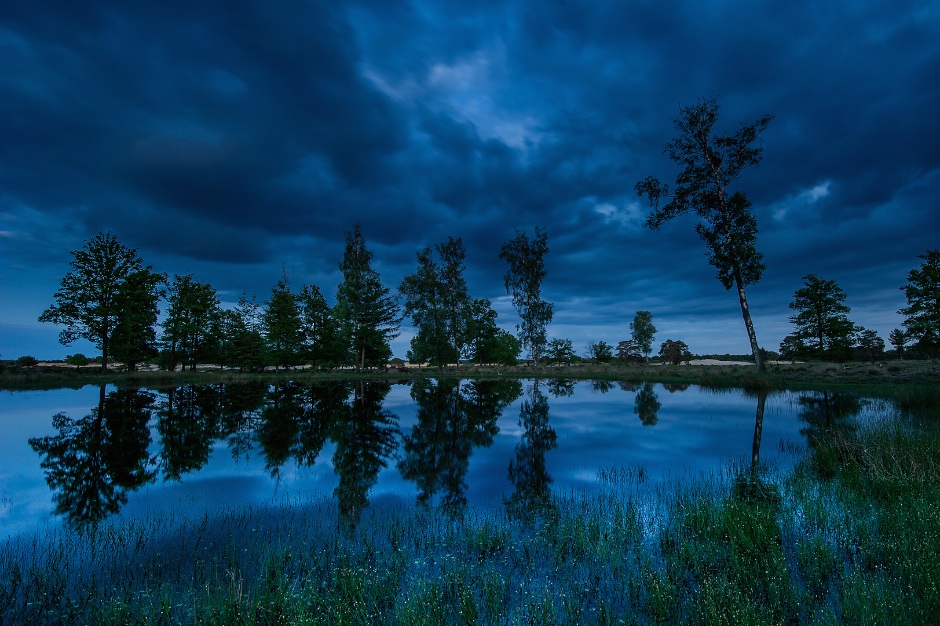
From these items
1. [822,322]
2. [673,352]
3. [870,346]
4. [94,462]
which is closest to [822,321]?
[822,322]

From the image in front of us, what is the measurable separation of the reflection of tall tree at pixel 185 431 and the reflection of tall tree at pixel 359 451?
456cm

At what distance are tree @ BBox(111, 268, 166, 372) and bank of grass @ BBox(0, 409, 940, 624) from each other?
55.9m

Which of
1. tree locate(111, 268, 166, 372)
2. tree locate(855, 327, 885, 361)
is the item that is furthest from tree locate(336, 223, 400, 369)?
tree locate(855, 327, 885, 361)

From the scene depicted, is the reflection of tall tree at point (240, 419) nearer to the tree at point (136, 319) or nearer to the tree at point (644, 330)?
the tree at point (136, 319)

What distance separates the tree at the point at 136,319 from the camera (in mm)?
50812

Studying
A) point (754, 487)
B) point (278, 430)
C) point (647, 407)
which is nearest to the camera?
point (754, 487)

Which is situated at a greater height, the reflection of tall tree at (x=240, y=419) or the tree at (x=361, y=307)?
the tree at (x=361, y=307)

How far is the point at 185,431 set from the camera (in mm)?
18422

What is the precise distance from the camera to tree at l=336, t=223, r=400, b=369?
57.8m

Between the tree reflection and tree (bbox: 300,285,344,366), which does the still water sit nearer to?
the tree reflection

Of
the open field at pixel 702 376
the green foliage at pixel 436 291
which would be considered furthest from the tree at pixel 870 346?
the green foliage at pixel 436 291

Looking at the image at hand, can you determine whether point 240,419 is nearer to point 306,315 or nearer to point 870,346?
point 306,315

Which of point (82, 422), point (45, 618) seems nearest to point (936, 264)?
point (45, 618)

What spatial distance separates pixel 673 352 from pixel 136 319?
113 metres
